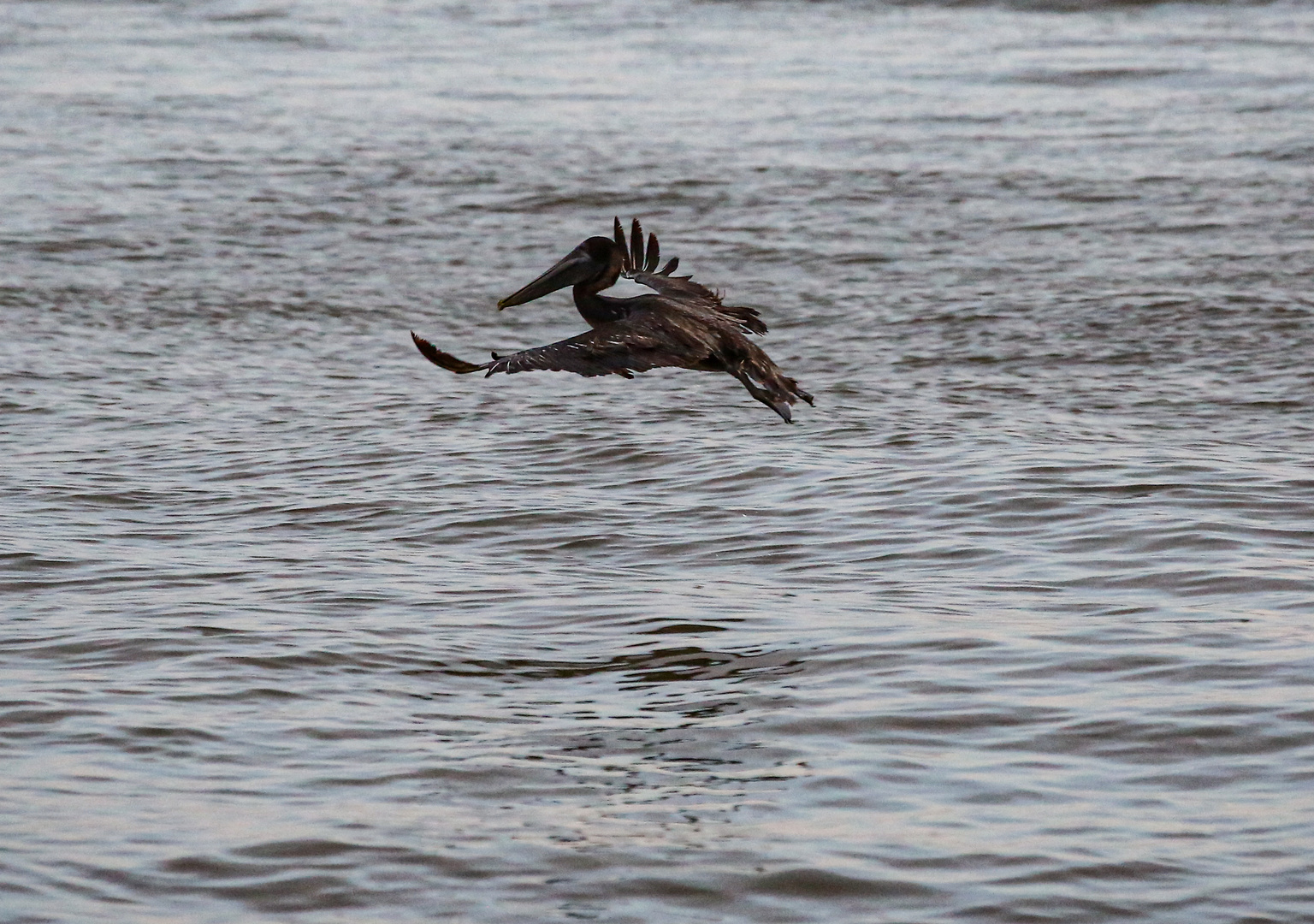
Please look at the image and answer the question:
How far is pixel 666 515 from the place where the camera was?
9.93 metres

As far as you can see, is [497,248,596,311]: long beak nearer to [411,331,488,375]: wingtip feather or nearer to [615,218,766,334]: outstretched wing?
[615,218,766,334]: outstretched wing

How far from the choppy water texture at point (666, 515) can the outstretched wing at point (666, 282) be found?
110 cm

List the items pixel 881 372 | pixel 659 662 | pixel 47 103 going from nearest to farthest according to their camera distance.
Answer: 1. pixel 659 662
2. pixel 881 372
3. pixel 47 103

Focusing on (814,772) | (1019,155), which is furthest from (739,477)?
(1019,155)

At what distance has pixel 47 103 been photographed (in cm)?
2138

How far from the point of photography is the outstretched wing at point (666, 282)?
28.9 ft

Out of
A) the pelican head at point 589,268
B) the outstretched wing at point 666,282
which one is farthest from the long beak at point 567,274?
the outstretched wing at point 666,282

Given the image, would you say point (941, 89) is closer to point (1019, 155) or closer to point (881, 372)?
point (1019, 155)

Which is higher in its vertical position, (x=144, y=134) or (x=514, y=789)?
(x=144, y=134)

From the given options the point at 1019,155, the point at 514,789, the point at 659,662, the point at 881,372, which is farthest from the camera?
the point at 1019,155

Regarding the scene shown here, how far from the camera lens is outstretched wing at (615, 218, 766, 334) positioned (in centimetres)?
880

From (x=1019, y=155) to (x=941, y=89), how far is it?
11.2 feet

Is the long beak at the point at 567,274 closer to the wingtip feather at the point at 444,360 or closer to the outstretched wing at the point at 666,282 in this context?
the outstretched wing at the point at 666,282

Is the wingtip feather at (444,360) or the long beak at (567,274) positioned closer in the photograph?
the wingtip feather at (444,360)
